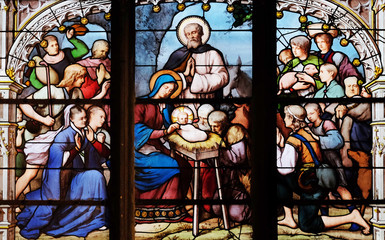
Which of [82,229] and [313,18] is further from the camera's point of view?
[313,18]

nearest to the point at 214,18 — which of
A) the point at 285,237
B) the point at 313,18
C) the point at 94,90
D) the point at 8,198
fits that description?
the point at 313,18

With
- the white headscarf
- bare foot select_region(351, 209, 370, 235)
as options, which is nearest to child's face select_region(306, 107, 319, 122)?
bare foot select_region(351, 209, 370, 235)

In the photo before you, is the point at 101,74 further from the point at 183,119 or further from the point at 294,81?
the point at 294,81

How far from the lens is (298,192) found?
353 centimetres

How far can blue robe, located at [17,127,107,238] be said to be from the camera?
3.50m

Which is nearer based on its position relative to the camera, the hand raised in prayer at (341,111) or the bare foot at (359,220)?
the bare foot at (359,220)

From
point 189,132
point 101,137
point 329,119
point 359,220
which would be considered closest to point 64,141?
point 101,137

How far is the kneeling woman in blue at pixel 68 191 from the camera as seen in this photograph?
11.5 ft

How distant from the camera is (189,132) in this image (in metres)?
3.59

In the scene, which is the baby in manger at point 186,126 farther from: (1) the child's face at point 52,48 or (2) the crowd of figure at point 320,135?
(1) the child's face at point 52,48

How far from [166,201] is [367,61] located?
1.68 metres

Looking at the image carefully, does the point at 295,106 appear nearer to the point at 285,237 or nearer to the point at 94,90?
the point at 285,237

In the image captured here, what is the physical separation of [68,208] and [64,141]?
0.45 m

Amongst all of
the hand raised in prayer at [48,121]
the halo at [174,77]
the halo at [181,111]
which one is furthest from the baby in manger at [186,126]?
the hand raised in prayer at [48,121]
